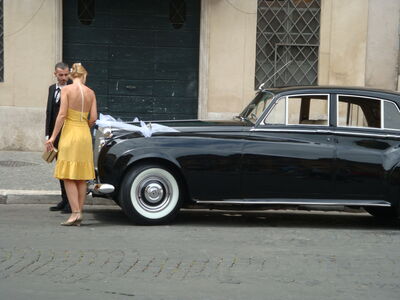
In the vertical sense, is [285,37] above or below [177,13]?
below

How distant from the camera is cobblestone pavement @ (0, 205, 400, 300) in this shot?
19.6ft

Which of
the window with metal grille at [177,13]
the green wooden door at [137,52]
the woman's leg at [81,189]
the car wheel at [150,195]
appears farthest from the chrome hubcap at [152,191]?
the window with metal grille at [177,13]

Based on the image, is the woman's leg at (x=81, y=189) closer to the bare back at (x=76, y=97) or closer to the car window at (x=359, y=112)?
the bare back at (x=76, y=97)

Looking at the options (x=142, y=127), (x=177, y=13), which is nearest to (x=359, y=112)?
(x=142, y=127)

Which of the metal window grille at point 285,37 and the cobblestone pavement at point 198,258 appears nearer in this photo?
the cobblestone pavement at point 198,258

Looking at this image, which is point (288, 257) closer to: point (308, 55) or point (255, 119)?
point (255, 119)

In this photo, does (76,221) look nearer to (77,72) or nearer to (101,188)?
(101,188)

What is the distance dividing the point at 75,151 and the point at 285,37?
27.5 feet

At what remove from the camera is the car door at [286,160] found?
8.90 metres

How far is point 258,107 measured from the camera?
30.9 ft

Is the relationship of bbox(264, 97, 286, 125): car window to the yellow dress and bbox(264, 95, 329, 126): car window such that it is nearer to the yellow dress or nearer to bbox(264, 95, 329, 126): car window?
bbox(264, 95, 329, 126): car window

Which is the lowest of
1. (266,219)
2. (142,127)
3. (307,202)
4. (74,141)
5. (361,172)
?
(266,219)

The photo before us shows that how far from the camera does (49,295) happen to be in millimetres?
5703

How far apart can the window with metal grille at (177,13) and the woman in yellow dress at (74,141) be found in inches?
298
